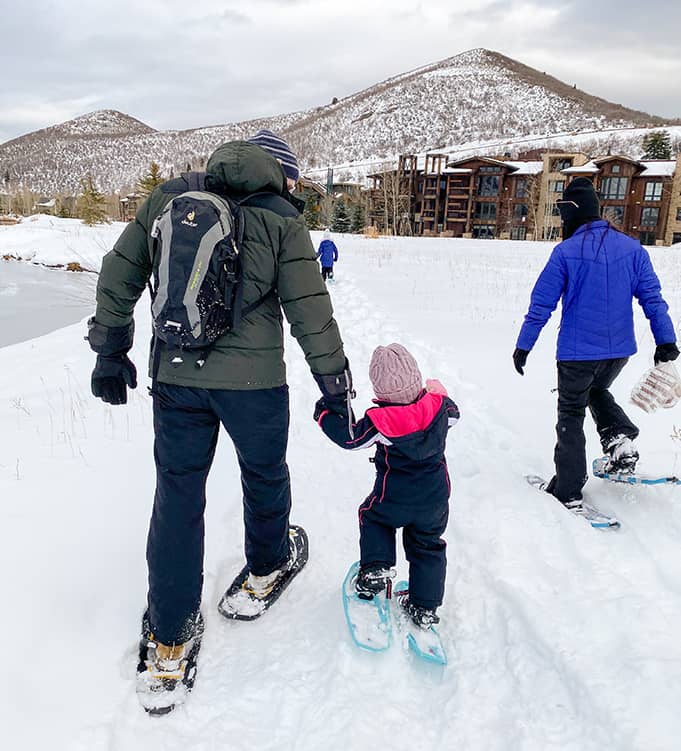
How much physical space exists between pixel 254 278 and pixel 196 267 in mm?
255

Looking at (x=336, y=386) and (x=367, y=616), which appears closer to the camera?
(x=336, y=386)

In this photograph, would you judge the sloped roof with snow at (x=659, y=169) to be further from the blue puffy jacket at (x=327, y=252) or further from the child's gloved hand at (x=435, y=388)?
the child's gloved hand at (x=435, y=388)

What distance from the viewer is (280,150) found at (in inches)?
91.6

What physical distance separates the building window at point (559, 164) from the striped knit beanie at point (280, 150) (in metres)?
51.1

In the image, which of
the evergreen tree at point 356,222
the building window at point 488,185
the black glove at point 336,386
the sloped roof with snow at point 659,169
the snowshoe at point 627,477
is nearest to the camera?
the black glove at point 336,386

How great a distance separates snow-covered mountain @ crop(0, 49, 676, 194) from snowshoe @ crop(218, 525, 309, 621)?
327ft

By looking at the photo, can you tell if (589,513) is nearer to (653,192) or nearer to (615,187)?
(615,187)

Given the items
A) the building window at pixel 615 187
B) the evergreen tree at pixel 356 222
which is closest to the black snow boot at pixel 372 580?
the evergreen tree at pixel 356 222

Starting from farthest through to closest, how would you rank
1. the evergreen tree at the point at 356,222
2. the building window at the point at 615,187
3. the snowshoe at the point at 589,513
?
the evergreen tree at the point at 356,222 < the building window at the point at 615,187 < the snowshoe at the point at 589,513

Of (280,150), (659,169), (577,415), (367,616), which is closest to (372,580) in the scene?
(367,616)

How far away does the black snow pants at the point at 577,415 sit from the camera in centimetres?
338

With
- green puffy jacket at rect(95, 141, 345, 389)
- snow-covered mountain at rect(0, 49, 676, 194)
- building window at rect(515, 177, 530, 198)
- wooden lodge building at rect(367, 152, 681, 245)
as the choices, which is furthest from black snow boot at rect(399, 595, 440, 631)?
snow-covered mountain at rect(0, 49, 676, 194)

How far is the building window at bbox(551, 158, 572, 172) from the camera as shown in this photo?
46406 mm

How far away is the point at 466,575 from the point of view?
2.86 m
